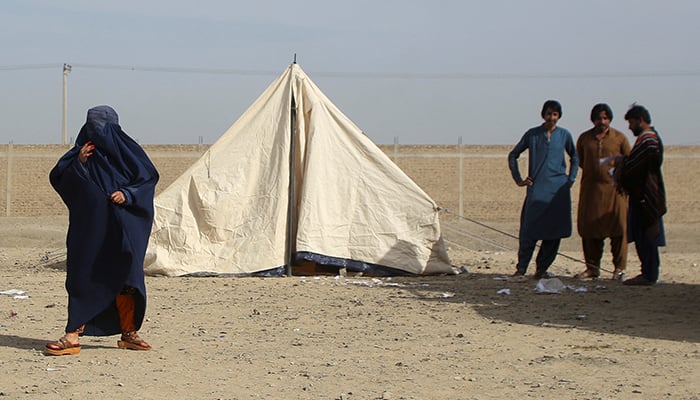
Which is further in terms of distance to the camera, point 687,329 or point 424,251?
point 424,251

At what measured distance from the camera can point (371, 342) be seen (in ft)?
21.1

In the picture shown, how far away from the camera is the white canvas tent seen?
961cm

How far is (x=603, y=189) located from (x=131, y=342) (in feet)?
16.7

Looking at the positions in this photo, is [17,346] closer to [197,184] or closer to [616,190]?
[197,184]

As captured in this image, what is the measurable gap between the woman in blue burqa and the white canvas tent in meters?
3.62

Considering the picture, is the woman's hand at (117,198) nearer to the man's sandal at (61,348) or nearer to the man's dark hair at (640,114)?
the man's sandal at (61,348)

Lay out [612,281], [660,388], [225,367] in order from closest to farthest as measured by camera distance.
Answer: [660,388] < [225,367] < [612,281]

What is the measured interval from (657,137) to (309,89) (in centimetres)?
344

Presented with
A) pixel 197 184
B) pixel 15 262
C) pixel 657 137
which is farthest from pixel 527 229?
pixel 15 262

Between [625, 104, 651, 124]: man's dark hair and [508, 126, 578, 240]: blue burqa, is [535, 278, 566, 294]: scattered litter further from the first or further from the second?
[625, 104, 651, 124]: man's dark hair

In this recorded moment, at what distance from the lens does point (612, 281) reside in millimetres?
9359

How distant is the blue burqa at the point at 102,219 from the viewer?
5.83 m

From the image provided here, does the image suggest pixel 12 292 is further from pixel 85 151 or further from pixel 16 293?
pixel 85 151

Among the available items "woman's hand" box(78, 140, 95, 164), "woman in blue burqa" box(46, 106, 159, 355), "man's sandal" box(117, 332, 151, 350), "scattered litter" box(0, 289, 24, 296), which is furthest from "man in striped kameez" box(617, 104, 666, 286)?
"scattered litter" box(0, 289, 24, 296)
